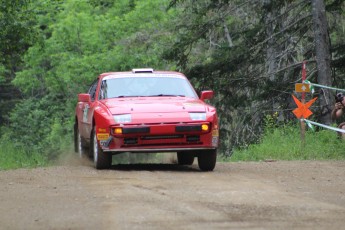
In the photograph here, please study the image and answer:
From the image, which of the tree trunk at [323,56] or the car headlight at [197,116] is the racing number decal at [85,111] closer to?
the car headlight at [197,116]

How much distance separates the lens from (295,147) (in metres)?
17.7

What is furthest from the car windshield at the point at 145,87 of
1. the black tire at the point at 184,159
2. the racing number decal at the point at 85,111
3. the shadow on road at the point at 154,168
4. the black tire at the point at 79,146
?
the black tire at the point at 79,146

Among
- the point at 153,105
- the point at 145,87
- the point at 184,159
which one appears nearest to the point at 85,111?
the point at 145,87

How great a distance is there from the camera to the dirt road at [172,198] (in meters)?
8.10

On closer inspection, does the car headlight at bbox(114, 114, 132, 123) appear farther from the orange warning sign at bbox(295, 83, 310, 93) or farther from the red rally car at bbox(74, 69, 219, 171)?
the orange warning sign at bbox(295, 83, 310, 93)

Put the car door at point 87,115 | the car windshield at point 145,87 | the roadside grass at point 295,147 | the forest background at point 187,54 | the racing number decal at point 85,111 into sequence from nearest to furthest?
the car windshield at point 145,87, the car door at point 87,115, the racing number decal at point 85,111, the roadside grass at point 295,147, the forest background at point 187,54

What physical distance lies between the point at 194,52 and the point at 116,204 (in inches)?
1042

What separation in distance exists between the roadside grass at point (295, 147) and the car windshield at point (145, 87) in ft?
8.56

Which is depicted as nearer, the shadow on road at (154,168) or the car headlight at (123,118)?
the car headlight at (123,118)

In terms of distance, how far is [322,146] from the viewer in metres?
17.6

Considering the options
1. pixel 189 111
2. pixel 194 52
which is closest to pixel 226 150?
pixel 194 52

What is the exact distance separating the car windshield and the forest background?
465 centimetres

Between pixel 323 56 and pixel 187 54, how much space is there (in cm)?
467

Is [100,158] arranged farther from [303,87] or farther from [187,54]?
[187,54]
